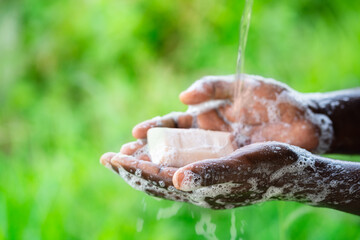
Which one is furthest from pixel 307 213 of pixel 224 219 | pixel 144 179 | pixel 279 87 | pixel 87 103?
pixel 87 103

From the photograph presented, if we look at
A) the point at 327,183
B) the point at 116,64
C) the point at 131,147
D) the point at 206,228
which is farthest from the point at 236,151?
the point at 116,64

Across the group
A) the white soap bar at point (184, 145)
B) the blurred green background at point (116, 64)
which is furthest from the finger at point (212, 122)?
the blurred green background at point (116, 64)

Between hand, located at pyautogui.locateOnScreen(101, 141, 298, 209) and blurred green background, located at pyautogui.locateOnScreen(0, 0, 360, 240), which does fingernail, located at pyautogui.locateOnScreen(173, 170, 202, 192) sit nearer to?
hand, located at pyautogui.locateOnScreen(101, 141, 298, 209)

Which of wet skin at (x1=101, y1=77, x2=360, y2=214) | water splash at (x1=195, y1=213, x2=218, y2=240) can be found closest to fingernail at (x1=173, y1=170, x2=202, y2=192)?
wet skin at (x1=101, y1=77, x2=360, y2=214)

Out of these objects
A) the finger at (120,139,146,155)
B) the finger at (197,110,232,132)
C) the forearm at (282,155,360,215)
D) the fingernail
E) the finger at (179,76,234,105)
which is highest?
the finger at (179,76,234,105)

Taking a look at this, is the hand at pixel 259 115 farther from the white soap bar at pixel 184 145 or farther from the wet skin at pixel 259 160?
the white soap bar at pixel 184 145
